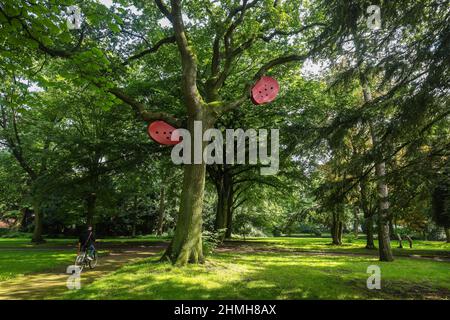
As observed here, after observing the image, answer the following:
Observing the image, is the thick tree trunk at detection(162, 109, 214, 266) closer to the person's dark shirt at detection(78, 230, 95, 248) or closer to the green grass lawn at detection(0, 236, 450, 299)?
the green grass lawn at detection(0, 236, 450, 299)

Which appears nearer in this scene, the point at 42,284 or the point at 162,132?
the point at 42,284

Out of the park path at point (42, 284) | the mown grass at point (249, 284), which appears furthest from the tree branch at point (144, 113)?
the park path at point (42, 284)

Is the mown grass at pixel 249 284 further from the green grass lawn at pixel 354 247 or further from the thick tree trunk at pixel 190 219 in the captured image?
the green grass lawn at pixel 354 247

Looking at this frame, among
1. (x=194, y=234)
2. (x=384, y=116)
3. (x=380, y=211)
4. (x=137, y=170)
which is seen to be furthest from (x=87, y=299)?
(x=137, y=170)

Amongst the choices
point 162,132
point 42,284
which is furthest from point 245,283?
point 162,132

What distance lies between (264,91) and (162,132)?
3.82 meters

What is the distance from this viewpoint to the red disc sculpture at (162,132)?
11.8m

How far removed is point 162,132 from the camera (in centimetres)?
1190

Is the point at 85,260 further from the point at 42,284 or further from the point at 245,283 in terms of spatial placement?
the point at 245,283

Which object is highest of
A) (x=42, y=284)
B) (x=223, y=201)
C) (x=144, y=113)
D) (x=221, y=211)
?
(x=144, y=113)

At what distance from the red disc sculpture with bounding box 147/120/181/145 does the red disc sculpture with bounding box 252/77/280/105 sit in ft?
10.1

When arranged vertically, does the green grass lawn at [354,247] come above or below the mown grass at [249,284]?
below

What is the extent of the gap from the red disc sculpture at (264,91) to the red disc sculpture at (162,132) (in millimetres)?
3069

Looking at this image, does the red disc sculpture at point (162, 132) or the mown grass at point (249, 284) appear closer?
the mown grass at point (249, 284)
